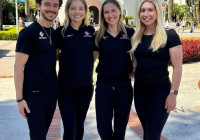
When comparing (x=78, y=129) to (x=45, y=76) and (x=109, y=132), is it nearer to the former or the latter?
(x=109, y=132)

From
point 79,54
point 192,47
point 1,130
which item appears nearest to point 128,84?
point 79,54

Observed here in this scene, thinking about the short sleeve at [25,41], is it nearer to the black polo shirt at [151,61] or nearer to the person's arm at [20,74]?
the person's arm at [20,74]

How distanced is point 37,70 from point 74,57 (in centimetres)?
51

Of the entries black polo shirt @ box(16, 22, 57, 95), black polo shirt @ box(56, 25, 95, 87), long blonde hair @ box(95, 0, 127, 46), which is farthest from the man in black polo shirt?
long blonde hair @ box(95, 0, 127, 46)

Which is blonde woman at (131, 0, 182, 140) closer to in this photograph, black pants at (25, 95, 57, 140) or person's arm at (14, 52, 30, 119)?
black pants at (25, 95, 57, 140)

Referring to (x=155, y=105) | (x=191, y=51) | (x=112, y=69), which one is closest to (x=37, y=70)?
(x=112, y=69)

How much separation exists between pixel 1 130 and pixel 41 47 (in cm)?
231

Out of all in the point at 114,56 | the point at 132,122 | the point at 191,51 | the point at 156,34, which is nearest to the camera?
the point at 156,34

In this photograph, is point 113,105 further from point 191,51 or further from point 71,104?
point 191,51

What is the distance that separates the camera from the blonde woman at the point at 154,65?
2787mm

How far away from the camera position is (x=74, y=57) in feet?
10.1

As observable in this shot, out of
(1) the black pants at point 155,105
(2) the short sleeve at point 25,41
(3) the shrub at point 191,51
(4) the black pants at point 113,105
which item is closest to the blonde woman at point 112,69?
(4) the black pants at point 113,105

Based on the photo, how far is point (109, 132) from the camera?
325 cm

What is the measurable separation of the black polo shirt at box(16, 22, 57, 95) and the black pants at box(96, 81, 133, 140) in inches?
24.9
